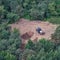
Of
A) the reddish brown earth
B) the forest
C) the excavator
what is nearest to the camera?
the forest

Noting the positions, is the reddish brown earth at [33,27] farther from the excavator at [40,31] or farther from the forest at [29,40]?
the forest at [29,40]

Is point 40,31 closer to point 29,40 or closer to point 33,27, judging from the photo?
point 33,27

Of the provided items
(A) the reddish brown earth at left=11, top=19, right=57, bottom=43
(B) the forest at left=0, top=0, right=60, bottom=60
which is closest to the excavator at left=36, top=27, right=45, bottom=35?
(A) the reddish brown earth at left=11, top=19, right=57, bottom=43

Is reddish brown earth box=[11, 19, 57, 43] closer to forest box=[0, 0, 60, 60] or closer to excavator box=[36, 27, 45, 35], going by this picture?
excavator box=[36, 27, 45, 35]

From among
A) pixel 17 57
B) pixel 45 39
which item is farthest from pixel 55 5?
pixel 17 57

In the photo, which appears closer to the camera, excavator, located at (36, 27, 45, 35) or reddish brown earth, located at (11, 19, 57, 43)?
reddish brown earth, located at (11, 19, 57, 43)

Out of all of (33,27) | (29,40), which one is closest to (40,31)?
(33,27)

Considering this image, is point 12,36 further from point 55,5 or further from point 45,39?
point 55,5
